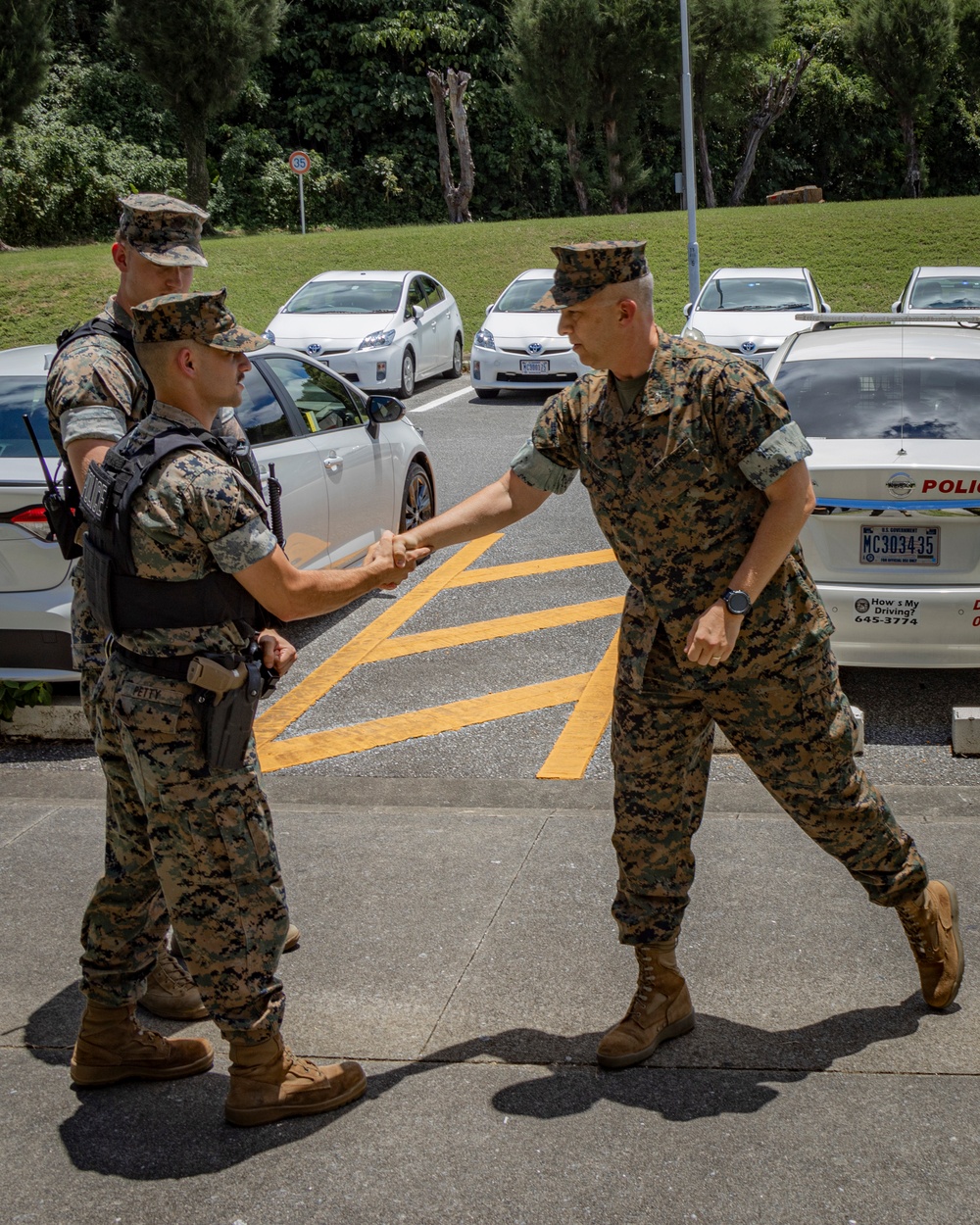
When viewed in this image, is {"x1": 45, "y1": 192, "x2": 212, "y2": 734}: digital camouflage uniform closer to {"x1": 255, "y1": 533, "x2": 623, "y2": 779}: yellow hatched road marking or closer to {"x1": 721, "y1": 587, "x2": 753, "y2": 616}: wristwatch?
{"x1": 721, "y1": 587, "x2": 753, "y2": 616}: wristwatch

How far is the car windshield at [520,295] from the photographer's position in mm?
18031

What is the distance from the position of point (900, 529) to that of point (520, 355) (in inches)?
456

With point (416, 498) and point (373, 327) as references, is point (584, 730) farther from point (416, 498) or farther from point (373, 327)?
point (373, 327)

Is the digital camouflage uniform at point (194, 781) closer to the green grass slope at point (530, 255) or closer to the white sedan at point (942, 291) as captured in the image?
the white sedan at point (942, 291)

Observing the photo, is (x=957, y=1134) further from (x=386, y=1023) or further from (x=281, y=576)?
(x=281, y=576)

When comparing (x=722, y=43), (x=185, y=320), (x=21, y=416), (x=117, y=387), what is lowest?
(x=21, y=416)

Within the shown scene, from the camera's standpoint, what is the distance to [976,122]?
4716 cm

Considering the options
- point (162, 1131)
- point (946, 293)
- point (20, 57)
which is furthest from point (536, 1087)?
point (20, 57)

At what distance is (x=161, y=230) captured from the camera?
3.99 meters

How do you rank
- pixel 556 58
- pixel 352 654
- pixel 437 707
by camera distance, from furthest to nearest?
1. pixel 556 58
2. pixel 352 654
3. pixel 437 707

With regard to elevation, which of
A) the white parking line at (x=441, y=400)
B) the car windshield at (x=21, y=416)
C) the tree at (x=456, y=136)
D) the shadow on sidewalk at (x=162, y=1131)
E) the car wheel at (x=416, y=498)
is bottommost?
the white parking line at (x=441, y=400)

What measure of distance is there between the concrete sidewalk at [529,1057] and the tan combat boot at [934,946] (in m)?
0.08

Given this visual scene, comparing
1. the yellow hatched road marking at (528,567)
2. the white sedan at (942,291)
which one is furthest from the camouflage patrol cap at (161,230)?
the white sedan at (942,291)

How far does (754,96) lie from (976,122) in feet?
26.0
